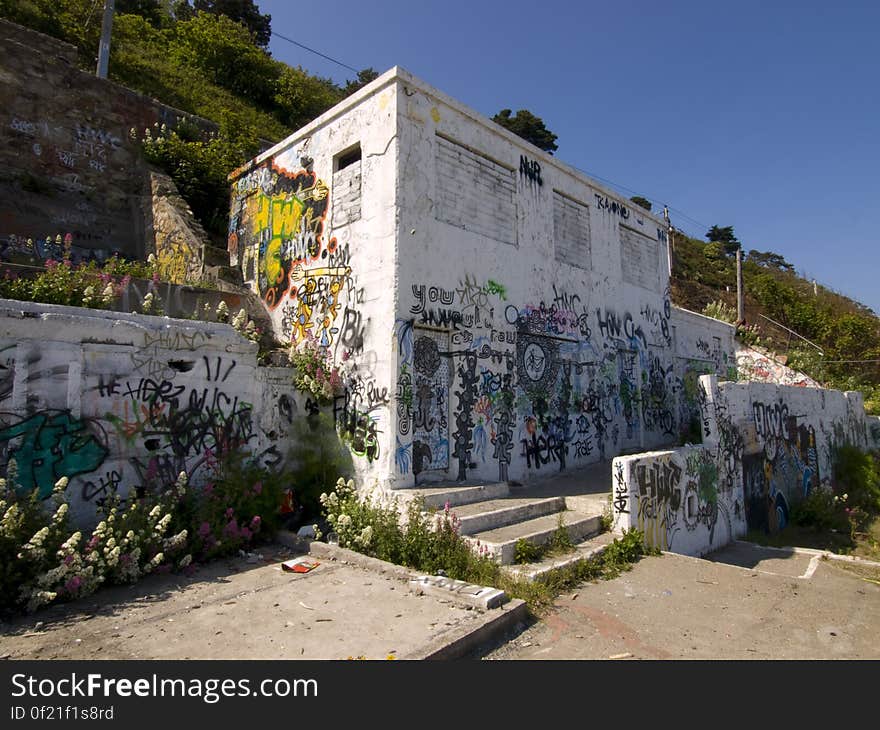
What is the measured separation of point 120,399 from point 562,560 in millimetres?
5397

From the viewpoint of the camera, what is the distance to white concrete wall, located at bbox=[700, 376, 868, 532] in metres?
9.90

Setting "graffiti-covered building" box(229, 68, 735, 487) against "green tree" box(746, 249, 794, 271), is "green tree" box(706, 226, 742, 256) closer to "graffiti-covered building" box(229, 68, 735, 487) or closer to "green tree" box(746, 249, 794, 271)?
"green tree" box(746, 249, 794, 271)

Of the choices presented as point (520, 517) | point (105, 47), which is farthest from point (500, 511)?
point (105, 47)

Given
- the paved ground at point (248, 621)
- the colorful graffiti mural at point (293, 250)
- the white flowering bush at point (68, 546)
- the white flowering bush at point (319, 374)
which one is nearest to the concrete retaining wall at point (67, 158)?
the colorful graffiti mural at point (293, 250)

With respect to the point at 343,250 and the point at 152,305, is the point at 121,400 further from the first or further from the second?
the point at 343,250

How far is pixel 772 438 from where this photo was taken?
1171 cm

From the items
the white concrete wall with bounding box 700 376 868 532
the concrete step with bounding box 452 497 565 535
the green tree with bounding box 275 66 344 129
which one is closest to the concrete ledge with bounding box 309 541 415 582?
the concrete step with bounding box 452 497 565 535

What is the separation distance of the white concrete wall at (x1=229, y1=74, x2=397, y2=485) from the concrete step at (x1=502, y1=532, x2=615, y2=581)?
2273 mm

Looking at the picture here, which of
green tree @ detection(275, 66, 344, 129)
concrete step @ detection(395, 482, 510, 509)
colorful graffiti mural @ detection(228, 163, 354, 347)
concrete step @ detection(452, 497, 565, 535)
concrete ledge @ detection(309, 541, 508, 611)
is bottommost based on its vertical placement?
concrete ledge @ detection(309, 541, 508, 611)

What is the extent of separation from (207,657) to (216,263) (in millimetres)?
8367

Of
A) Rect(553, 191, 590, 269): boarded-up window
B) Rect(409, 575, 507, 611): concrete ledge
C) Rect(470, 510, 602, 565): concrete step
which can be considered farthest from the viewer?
Rect(553, 191, 590, 269): boarded-up window

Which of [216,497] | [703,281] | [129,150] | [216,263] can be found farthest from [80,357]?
[703,281]

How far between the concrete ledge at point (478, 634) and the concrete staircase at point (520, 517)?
0.82 meters

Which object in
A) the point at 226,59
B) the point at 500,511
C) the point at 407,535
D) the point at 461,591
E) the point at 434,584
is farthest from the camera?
the point at 226,59
